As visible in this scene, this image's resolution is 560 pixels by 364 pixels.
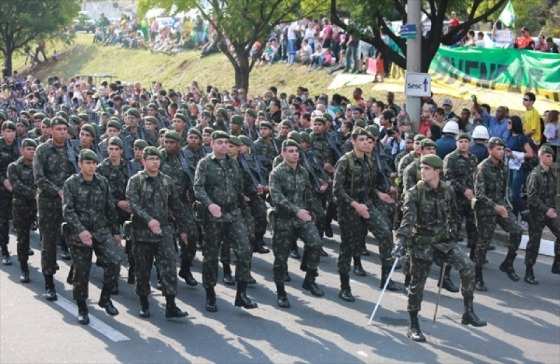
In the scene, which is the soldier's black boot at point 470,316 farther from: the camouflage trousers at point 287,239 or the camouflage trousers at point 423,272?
the camouflage trousers at point 287,239

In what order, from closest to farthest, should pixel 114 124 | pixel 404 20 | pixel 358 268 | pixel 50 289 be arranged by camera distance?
pixel 50 289 < pixel 358 268 < pixel 114 124 < pixel 404 20

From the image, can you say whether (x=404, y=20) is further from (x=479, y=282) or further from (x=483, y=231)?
(x=479, y=282)

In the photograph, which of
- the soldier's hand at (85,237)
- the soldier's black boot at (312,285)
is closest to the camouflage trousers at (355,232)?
the soldier's black boot at (312,285)

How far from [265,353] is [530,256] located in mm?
4393

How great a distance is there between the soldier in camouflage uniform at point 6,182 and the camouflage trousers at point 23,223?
34 centimetres

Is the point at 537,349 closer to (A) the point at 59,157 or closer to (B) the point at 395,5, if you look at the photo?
(A) the point at 59,157

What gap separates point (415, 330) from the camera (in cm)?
900

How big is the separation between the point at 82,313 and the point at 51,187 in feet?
5.96

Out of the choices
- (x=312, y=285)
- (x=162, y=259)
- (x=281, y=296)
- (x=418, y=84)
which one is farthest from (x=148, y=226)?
(x=418, y=84)

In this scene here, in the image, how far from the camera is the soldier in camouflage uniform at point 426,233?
8883 mm

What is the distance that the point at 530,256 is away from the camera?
37.6 ft

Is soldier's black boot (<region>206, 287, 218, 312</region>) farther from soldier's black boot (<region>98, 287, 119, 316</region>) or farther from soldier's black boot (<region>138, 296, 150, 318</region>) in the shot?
soldier's black boot (<region>98, 287, 119, 316</region>)

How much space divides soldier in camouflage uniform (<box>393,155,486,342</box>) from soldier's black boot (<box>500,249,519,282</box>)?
9.09 ft

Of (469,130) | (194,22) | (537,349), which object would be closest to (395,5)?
(469,130)
